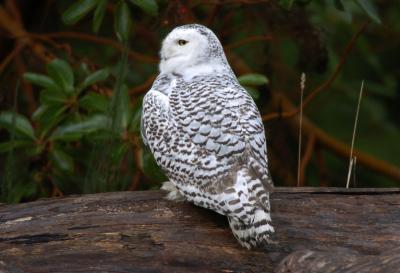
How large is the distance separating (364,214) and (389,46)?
12.2ft

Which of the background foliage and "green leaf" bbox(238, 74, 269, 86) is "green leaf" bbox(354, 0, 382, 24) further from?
"green leaf" bbox(238, 74, 269, 86)

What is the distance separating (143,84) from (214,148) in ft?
7.09

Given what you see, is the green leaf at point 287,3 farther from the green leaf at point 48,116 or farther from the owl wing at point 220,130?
the green leaf at point 48,116

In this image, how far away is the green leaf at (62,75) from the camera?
16.0ft

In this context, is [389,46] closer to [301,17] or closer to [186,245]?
[301,17]

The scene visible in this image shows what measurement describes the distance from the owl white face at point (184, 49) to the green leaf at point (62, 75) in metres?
0.66

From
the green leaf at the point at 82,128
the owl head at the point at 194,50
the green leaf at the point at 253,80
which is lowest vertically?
the green leaf at the point at 82,128

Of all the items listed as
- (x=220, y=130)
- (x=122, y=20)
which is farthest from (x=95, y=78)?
(x=220, y=130)

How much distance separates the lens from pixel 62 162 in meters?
4.75

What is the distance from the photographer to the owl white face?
4.36 metres

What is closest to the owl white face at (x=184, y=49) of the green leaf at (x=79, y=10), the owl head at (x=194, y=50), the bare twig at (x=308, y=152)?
the owl head at (x=194, y=50)

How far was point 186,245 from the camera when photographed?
144 inches

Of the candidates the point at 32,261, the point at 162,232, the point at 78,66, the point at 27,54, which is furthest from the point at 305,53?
the point at 32,261

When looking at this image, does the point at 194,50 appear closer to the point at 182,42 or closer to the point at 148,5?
the point at 182,42
